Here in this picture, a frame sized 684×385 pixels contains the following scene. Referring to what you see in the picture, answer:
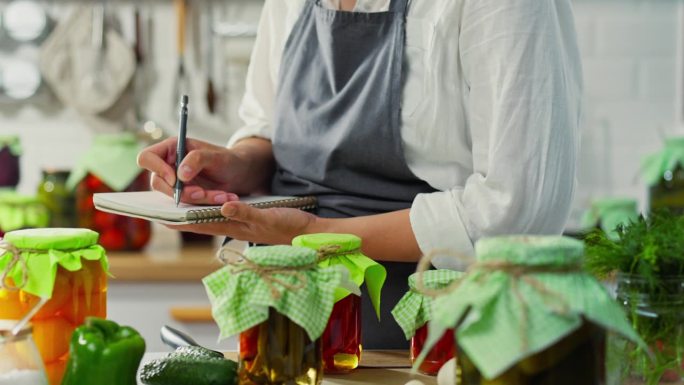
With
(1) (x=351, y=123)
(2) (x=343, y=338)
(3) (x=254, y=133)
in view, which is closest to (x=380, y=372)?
(2) (x=343, y=338)

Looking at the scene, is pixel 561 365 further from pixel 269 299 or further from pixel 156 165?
pixel 156 165

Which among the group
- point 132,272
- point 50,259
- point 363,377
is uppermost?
point 50,259

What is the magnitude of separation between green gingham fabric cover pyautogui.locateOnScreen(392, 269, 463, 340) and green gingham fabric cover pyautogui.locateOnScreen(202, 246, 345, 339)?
0.46 ft

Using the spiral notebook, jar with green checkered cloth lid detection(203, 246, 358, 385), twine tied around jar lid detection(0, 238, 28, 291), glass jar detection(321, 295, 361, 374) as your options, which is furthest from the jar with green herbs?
twine tied around jar lid detection(0, 238, 28, 291)

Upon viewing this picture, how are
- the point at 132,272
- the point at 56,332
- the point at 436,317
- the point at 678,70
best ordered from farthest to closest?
the point at 678,70, the point at 132,272, the point at 56,332, the point at 436,317

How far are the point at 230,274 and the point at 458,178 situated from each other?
528 mm

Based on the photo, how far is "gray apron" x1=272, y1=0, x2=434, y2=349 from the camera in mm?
1370

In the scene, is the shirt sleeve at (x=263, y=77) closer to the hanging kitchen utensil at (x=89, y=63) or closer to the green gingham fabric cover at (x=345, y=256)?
the green gingham fabric cover at (x=345, y=256)

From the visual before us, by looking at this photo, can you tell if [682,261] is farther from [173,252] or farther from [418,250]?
[173,252]

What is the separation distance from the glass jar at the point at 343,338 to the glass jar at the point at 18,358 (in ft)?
0.99

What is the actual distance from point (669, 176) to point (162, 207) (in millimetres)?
1627

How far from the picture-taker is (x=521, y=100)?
4.03ft

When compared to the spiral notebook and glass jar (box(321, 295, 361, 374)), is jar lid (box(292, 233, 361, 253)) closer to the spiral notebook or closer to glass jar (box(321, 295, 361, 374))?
glass jar (box(321, 295, 361, 374))

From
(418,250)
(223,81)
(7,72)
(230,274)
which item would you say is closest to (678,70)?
(223,81)
